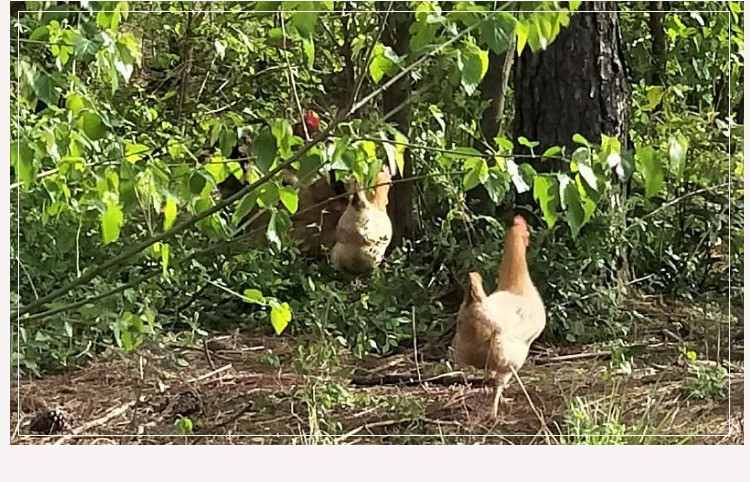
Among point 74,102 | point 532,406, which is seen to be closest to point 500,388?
point 532,406

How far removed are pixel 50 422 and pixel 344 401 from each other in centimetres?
28

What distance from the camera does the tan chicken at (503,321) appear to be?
959 mm

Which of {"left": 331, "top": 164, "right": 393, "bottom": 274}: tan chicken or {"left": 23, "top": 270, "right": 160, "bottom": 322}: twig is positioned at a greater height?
{"left": 331, "top": 164, "right": 393, "bottom": 274}: tan chicken

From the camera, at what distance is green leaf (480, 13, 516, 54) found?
2.68 feet

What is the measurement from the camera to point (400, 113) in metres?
0.94

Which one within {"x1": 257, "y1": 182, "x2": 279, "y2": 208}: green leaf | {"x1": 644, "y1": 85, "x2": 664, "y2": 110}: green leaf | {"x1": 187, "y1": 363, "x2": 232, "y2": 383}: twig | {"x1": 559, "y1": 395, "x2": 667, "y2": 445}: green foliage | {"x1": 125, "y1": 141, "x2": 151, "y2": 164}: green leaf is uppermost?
{"x1": 644, "y1": 85, "x2": 664, "y2": 110}: green leaf

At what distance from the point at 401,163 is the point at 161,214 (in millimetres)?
224

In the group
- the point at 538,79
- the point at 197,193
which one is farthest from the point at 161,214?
the point at 538,79

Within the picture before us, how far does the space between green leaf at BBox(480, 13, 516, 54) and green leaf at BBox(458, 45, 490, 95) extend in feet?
0.09

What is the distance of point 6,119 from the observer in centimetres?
95

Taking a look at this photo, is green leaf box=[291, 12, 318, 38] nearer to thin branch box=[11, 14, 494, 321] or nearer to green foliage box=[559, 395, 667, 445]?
thin branch box=[11, 14, 494, 321]

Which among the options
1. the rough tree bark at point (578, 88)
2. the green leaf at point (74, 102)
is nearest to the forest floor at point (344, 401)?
the rough tree bark at point (578, 88)

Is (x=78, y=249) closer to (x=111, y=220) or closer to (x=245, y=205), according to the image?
(x=111, y=220)

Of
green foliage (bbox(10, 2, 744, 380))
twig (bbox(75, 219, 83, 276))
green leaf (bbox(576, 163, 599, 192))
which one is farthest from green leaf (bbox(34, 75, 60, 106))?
green leaf (bbox(576, 163, 599, 192))
